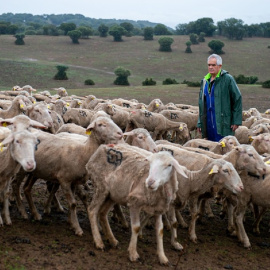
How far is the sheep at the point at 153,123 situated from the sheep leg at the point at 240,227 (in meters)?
7.65

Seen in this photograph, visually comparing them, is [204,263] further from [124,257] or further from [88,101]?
[88,101]

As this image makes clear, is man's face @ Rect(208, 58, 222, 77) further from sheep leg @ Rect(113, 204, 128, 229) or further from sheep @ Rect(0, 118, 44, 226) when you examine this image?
sheep @ Rect(0, 118, 44, 226)

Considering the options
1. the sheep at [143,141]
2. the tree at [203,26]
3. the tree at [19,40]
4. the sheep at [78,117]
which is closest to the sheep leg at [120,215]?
the sheep at [143,141]

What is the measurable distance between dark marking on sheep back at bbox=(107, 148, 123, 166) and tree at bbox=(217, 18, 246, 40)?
3032 inches

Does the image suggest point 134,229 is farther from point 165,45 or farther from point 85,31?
point 85,31

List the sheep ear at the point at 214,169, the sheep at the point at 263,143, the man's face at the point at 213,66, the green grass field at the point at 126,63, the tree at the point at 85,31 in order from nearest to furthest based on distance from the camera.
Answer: the sheep ear at the point at 214,169 → the man's face at the point at 213,66 → the sheep at the point at 263,143 → the green grass field at the point at 126,63 → the tree at the point at 85,31

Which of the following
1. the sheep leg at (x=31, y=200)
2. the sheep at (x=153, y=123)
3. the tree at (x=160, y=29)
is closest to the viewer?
the sheep leg at (x=31, y=200)

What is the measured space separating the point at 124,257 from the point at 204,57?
59.4 metres

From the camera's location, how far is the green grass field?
3352cm

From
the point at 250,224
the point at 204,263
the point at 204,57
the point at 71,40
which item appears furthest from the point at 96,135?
the point at 71,40

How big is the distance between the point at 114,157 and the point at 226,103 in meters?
3.12

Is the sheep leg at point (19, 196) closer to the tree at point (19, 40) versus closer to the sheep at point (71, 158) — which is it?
the sheep at point (71, 158)

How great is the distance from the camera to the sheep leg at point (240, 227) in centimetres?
750

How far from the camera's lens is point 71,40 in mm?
73562
